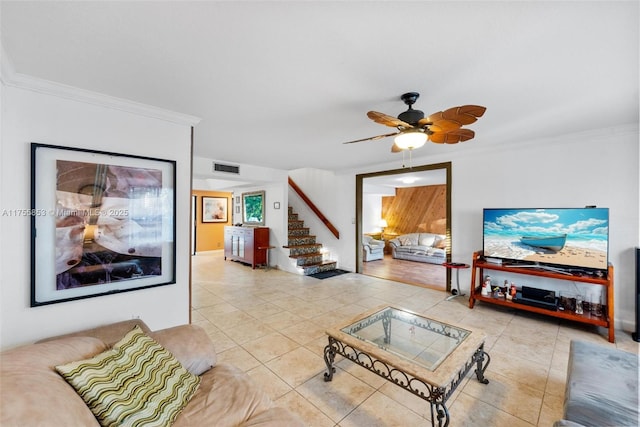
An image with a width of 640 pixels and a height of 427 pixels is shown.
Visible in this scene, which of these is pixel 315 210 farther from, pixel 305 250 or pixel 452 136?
pixel 452 136

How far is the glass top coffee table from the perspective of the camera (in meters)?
1.54

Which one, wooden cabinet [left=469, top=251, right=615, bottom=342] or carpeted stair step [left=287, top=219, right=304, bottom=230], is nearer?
wooden cabinet [left=469, top=251, right=615, bottom=342]

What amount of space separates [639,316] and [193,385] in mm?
4160

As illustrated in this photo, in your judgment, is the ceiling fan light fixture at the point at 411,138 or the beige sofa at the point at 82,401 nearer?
the beige sofa at the point at 82,401

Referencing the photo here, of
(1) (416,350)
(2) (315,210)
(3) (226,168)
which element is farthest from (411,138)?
(2) (315,210)

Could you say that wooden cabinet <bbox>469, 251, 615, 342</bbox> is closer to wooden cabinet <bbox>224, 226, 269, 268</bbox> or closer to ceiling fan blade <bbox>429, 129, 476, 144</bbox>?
ceiling fan blade <bbox>429, 129, 476, 144</bbox>

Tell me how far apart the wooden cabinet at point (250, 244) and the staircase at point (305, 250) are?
0.64 m

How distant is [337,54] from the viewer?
1.62 m

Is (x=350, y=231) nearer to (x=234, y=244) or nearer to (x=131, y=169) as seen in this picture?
(x=234, y=244)

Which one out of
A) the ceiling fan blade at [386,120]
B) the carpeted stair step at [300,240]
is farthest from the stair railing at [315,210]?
the ceiling fan blade at [386,120]

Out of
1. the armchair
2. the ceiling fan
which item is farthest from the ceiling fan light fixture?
the armchair

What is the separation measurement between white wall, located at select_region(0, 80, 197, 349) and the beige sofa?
0.61 m

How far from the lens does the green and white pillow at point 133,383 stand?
104 centimetres

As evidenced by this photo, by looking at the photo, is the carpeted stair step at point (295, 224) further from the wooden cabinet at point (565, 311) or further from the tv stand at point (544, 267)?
the tv stand at point (544, 267)
